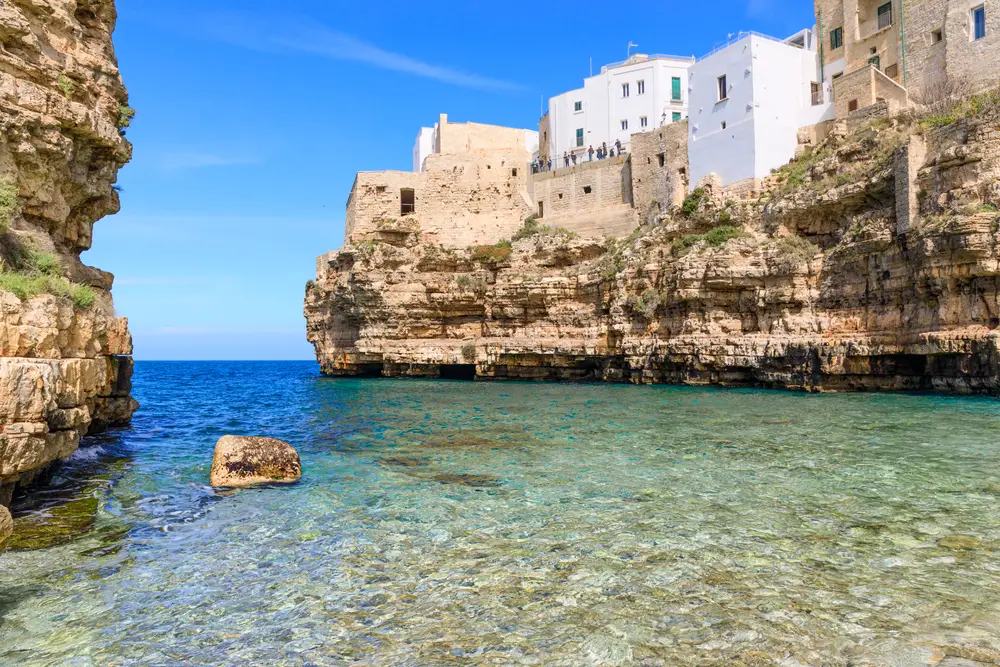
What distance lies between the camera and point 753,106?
104ft

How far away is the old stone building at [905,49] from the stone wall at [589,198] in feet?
38.1

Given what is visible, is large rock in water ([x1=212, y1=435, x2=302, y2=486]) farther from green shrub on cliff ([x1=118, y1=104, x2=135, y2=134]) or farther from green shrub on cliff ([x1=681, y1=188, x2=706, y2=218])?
green shrub on cliff ([x1=681, y1=188, x2=706, y2=218])

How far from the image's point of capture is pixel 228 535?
695 centimetres

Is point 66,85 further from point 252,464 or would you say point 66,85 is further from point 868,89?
point 868,89

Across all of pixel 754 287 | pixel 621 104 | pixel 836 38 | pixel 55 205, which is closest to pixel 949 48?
pixel 836 38

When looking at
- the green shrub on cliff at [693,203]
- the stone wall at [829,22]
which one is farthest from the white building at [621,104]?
the green shrub on cliff at [693,203]

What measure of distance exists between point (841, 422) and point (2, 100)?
52.6 ft

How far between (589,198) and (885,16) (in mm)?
16919

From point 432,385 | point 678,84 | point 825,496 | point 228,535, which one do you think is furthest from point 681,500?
point 678,84

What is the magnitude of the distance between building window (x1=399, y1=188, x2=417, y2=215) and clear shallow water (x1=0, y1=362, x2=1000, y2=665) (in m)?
30.5

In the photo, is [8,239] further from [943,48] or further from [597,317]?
[943,48]

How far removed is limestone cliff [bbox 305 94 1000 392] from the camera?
19984 mm

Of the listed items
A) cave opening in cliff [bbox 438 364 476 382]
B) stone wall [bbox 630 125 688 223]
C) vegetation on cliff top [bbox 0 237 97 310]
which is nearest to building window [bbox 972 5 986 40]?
stone wall [bbox 630 125 688 223]

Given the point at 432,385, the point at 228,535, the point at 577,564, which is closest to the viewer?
the point at 577,564
